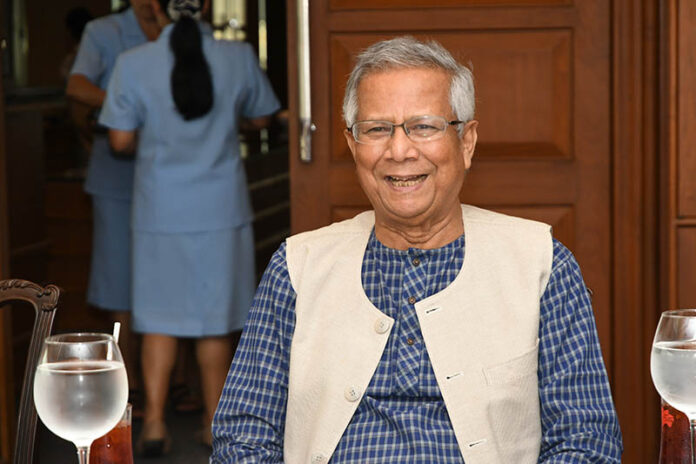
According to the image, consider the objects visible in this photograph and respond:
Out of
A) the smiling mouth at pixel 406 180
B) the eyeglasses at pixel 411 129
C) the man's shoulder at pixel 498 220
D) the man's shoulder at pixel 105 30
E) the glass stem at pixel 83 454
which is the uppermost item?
the man's shoulder at pixel 105 30

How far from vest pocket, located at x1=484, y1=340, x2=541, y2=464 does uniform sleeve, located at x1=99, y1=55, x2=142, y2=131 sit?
232 centimetres

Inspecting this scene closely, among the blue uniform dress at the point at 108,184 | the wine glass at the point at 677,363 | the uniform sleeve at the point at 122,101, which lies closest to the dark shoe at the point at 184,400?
the blue uniform dress at the point at 108,184

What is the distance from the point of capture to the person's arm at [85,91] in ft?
14.7

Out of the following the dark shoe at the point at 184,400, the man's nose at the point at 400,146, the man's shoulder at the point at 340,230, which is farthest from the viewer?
the dark shoe at the point at 184,400

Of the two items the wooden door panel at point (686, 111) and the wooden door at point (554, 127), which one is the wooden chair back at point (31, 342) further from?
the wooden door panel at point (686, 111)

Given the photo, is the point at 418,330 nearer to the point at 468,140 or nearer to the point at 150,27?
the point at 468,140

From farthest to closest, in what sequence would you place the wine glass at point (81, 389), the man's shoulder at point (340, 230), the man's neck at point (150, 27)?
the man's neck at point (150, 27), the man's shoulder at point (340, 230), the wine glass at point (81, 389)

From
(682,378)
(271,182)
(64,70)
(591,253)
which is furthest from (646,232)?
(271,182)

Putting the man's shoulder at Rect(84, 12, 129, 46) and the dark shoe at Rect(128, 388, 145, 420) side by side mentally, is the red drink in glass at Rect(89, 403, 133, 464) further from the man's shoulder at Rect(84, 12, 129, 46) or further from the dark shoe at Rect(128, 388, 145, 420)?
the man's shoulder at Rect(84, 12, 129, 46)

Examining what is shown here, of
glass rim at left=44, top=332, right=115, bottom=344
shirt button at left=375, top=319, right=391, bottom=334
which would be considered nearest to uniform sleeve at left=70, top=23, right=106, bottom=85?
shirt button at left=375, top=319, right=391, bottom=334

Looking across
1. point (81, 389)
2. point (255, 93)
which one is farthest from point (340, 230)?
point (255, 93)

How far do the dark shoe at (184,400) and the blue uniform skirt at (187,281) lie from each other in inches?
27.4

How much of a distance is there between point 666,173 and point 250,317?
61.6 inches

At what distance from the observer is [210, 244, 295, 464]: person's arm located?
199 cm
